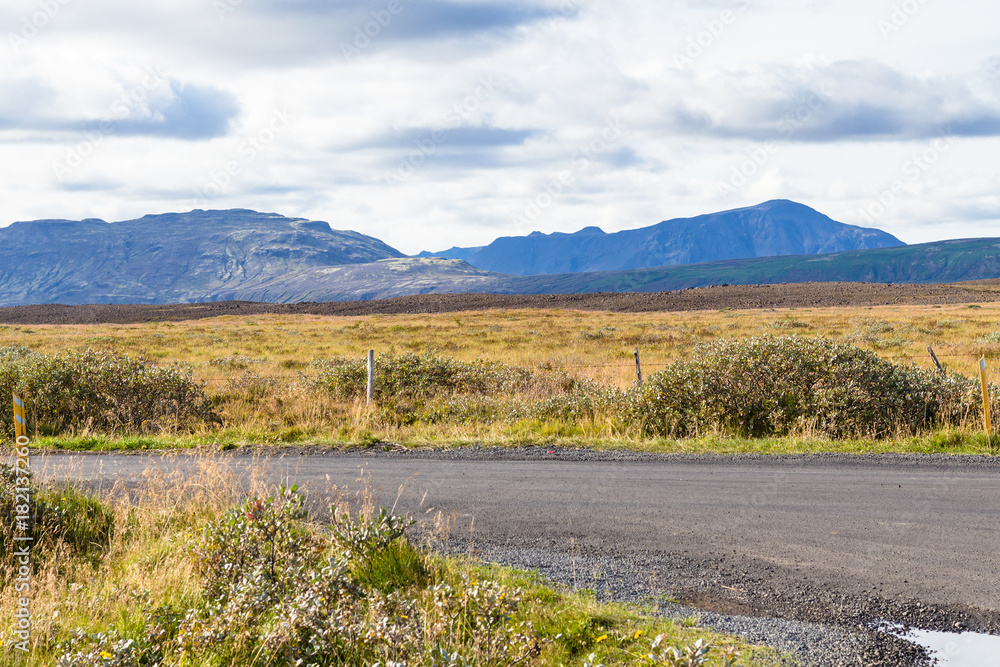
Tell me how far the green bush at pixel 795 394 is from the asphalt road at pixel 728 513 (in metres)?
2.08

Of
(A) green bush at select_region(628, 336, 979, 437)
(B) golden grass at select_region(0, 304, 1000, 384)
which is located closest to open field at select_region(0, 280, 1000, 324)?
(B) golden grass at select_region(0, 304, 1000, 384)

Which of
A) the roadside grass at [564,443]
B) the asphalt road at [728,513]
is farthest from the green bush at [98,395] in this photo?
the asphalt road at [728,513]

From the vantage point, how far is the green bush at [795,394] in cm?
1361

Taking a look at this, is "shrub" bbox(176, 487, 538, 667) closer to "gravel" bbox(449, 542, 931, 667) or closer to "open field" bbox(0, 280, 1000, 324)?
"gravel" bbox(449, 542, 931, 667)

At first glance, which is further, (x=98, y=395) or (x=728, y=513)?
(x=98, y=395)

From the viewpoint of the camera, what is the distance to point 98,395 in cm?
1680

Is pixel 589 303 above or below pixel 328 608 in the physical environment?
above

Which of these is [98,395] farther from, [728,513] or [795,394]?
[795,394]

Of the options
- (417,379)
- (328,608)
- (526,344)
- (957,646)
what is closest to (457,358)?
(526,344)

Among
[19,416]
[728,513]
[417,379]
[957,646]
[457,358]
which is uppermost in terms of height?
[19,416]

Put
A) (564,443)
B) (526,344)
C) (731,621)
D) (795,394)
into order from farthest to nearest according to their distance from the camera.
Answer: (526,344)
(795,394)
(564,443)
(731,621)

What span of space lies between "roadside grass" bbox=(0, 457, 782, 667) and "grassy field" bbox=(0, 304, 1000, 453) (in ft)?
23.5

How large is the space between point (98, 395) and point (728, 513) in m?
14.7

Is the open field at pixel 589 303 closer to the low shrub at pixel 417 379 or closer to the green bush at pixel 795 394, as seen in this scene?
the low shrub at pixel 417 379
